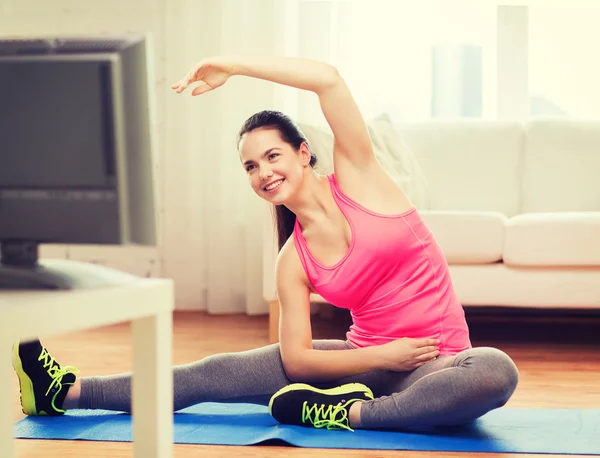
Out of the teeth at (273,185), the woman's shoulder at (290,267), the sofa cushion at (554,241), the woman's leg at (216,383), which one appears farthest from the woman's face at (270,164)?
the sofa cushion at (554,241)

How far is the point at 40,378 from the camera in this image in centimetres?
174

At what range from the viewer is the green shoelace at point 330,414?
1654 millimetres

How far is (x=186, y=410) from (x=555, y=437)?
0.82m

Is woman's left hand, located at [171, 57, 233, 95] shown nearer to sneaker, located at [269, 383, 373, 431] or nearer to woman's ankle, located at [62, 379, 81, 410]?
sneaker, located at [269, 383, 373, 431]

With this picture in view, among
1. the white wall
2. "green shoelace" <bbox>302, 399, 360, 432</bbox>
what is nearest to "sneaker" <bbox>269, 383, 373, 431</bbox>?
"green shoelace" <bbox>302, 399, 360, 432</bbox>

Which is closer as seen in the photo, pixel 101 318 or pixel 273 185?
pixel 101 318

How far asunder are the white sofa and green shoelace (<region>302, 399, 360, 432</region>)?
100cm

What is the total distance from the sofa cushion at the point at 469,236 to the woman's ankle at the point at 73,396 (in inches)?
49.3

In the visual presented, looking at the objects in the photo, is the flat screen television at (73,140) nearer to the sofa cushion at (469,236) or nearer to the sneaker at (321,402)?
the sneaker at (321,402)

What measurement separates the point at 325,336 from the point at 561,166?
3.81ft

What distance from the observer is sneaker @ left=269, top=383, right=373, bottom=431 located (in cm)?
166

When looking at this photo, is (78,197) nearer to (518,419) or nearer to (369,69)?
(518,419)

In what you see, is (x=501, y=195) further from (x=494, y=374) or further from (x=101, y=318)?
(x=101, y=318)

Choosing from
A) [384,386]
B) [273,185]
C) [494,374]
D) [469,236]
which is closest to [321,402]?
[384,386]
